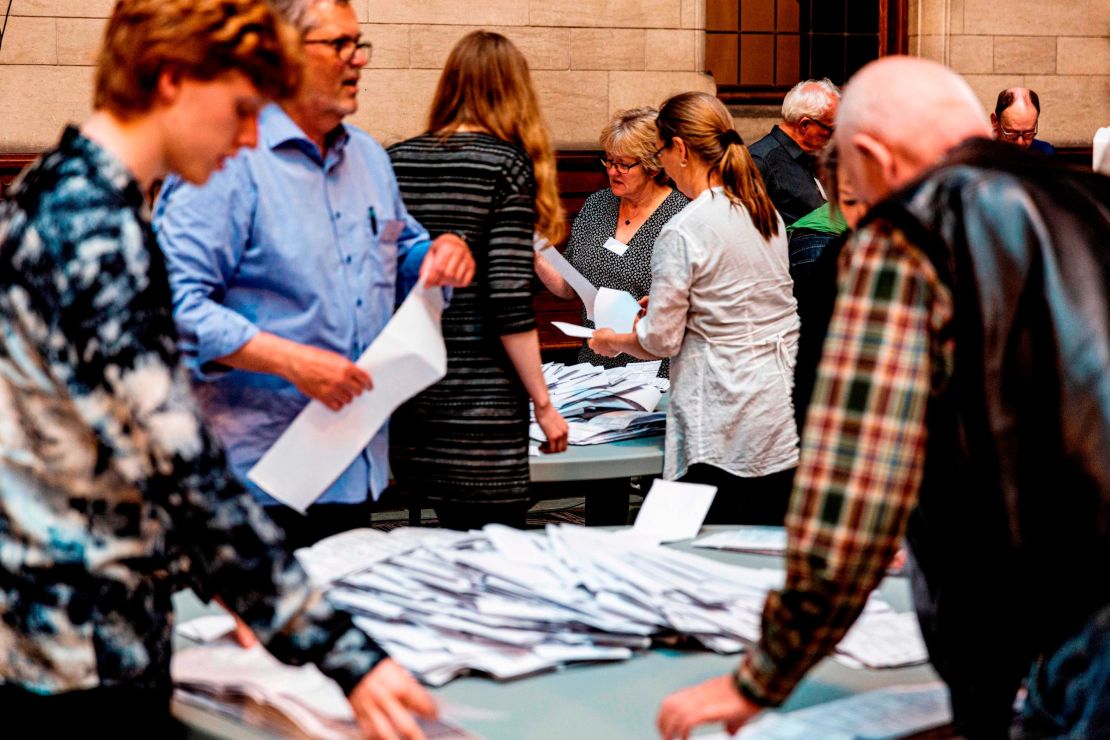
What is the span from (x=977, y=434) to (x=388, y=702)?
0.62m

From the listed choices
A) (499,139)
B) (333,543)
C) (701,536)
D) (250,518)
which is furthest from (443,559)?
(499,139)

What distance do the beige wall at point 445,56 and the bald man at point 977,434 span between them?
6475 millimetres

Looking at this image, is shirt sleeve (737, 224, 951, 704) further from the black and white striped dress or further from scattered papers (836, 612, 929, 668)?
the black and white striped dress

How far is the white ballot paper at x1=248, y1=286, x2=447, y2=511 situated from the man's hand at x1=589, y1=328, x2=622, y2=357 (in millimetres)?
1560

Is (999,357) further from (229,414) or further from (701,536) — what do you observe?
(229,414)

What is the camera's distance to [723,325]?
369 cm

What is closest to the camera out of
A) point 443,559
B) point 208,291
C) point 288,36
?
point 288,36

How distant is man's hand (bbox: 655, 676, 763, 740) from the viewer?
1322 mm

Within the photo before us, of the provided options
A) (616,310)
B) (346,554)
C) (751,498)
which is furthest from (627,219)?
(346,554)

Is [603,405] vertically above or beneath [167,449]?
beneath

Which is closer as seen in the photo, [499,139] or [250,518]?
[250,518]

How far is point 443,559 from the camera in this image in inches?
76.4

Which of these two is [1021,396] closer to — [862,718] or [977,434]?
[977,434]

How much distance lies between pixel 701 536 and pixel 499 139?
1050 mm
